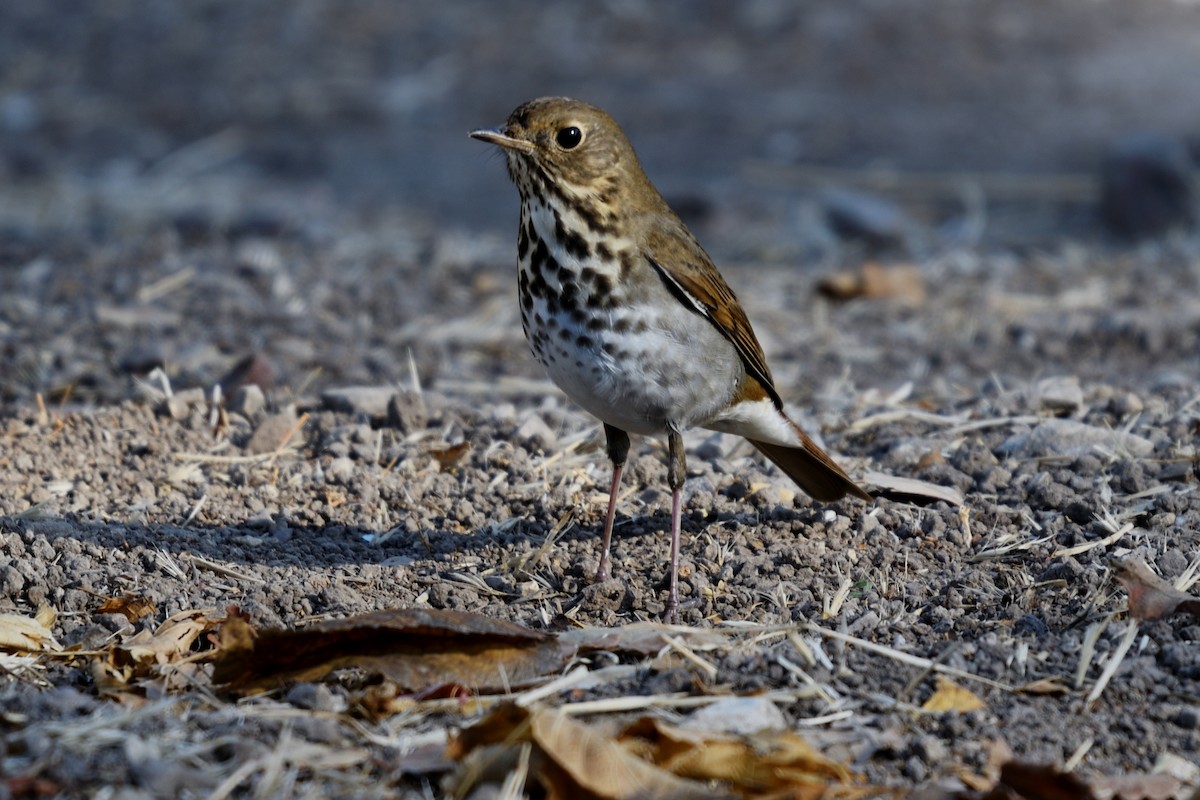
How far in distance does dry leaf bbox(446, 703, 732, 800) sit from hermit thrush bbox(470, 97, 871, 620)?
1229 millimetres

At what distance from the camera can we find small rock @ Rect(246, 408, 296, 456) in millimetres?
5793

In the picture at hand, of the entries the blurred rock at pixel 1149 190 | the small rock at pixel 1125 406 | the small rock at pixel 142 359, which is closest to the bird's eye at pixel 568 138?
the small rock at pixel 1125 406

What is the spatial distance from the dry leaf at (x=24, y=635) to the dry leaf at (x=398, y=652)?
59cm

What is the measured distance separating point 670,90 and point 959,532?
1005cm

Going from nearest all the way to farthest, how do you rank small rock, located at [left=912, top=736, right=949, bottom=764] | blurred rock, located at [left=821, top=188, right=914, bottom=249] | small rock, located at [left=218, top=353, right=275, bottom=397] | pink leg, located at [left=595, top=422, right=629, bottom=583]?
small rock, located at [left=912, top=736, right=949, bottom=764]
pink leg, located at [left=595, top=422, right=629, bottom=583]
small rock, located at [left=218, top=353, right=275, bottom=397]
blurred rock, located at [left=821, top=188, right=914, bottom=249]

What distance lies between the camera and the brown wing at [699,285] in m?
4.81

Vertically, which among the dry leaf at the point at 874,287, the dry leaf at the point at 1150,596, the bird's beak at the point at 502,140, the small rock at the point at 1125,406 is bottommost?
the dry leaf at the point at 1150,596

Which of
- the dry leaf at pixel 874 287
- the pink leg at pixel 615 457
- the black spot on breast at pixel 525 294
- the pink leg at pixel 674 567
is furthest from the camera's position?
the dry leaf at pixel 874 287

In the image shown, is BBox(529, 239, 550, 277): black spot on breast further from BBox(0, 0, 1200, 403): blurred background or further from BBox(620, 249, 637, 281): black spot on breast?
BBox(0, 0, 1200, 403): blurred background

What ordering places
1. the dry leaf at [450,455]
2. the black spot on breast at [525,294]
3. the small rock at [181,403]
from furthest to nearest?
the small rock at [181,403] → the dry leaf at [450,455] → the black spot on breast at [525,294]

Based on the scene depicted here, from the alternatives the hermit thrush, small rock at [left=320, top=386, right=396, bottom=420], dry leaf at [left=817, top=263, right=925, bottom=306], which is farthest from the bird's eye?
dry leaf at [left=817, top=263, right=925, bottom=306]

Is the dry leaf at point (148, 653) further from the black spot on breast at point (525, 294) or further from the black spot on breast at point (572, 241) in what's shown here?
the black spot on breast at point (572, 241)

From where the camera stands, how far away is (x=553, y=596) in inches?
186

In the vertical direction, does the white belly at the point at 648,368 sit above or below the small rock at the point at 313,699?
above
